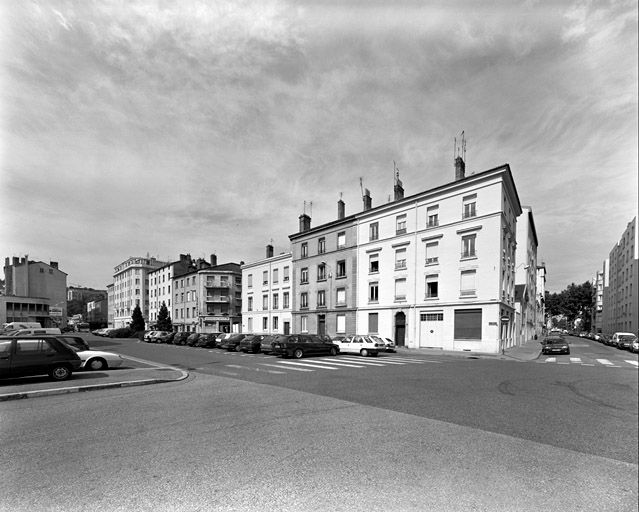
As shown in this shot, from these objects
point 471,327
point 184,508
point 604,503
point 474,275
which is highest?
point 474,275

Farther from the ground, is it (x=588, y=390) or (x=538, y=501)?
(x=538, y=501)

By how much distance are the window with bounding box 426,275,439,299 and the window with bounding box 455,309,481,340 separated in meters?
2.32

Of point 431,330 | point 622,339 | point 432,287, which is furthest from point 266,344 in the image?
point 622,339

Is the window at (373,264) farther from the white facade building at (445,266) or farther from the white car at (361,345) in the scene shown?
the white car at (361,345)

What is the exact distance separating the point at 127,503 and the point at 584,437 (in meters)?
6.61

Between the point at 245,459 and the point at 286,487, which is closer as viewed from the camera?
the point at 286,487

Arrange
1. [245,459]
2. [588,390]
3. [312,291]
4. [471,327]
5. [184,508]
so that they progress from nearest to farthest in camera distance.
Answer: [184,508]
[245,459]
[588,390]
[471,327]
[312,291]

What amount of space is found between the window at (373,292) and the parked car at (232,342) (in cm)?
1264

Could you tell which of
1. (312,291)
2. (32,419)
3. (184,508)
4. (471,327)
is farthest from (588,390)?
(312,291)

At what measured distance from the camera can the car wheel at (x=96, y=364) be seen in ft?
45.7

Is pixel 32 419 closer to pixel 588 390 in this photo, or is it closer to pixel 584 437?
pixel 584 437

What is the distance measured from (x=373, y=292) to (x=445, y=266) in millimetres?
7899

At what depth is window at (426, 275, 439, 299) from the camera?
30516mm

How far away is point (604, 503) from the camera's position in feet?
12.8
